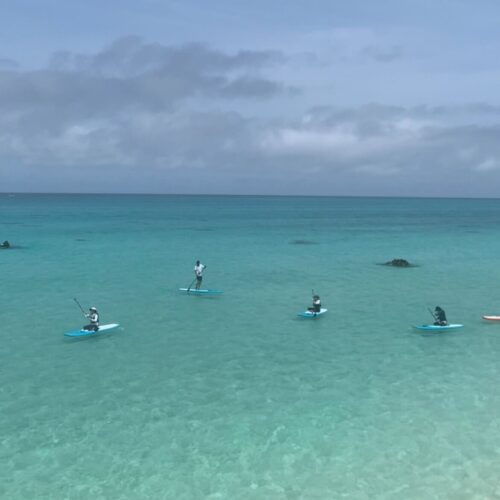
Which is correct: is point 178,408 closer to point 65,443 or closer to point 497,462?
point 65,443

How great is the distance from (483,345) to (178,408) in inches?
696

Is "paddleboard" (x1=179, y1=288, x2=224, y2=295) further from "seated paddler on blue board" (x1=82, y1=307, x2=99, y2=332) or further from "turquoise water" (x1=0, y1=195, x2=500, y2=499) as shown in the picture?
"seated paddler on blue board" (x1=82, y1=307, x2=99, y2=332)

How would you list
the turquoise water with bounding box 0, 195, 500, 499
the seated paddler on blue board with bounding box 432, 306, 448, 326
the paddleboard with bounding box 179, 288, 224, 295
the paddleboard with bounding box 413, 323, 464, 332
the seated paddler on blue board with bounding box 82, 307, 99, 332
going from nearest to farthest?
the turquoise water with bounding box 0, 195, 500, 499
the seated paddler on blue board with bounding box 82, 307, 99, 332
the paddleboard with bounding box 413, 323, 464, 332
the seated paddler on blue board with bounding box 432, 306, 448, 326
the paddleboard with bounding box 179, 288, 224, 295

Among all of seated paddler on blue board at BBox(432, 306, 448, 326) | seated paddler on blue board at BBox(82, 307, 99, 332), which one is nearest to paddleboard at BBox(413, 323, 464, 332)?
seated paddler on blue board at BBox(432, 306, 448, 326)

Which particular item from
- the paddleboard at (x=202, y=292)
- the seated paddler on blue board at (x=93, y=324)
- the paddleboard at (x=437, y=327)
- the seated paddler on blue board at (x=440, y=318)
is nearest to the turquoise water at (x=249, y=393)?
the seated paddler on blue board at (x=93, y=324)

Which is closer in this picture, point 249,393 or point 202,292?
point 249,393

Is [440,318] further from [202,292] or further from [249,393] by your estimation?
[202,292]

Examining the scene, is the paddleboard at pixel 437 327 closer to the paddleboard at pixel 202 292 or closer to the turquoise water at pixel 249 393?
the turquoise water at pixel 249 393

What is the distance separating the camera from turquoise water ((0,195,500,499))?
1616 cm

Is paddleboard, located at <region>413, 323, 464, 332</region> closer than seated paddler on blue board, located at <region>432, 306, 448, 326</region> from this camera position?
Yes

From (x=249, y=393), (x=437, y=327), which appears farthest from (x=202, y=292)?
(x=249, y=393)

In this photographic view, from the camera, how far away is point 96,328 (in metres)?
30.5

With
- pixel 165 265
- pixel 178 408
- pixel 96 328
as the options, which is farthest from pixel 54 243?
pixel 178 408

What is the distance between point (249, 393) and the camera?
22297mm
